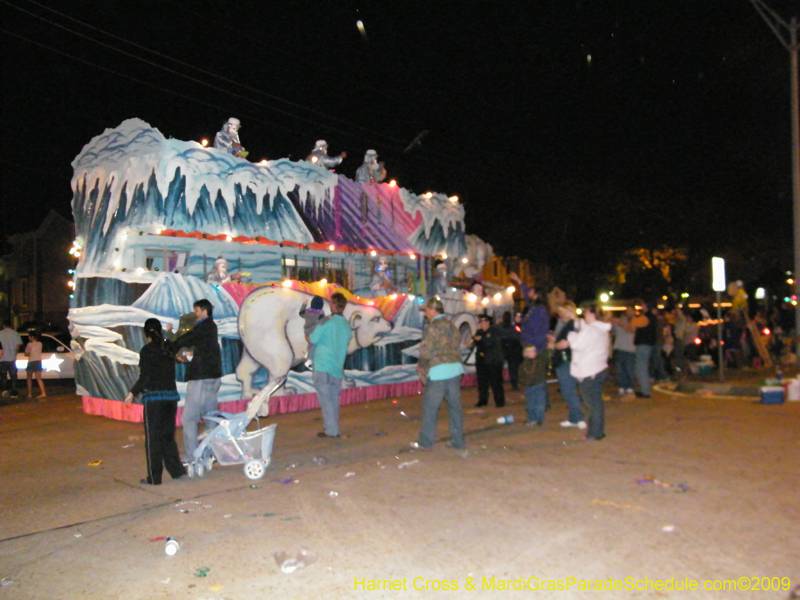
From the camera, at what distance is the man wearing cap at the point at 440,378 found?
807 centimetres

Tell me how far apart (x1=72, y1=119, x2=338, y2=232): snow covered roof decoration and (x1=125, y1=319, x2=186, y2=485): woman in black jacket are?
14.2ft

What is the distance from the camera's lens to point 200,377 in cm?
736

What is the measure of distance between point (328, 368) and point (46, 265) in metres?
33.8

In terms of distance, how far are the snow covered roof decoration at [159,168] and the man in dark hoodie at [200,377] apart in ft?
12.8

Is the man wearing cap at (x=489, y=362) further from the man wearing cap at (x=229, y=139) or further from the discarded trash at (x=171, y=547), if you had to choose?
the discarded trash at (x=171, y=547)

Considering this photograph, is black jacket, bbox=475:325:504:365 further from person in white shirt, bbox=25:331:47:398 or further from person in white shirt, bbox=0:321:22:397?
person in white shirt, bbox=0:321:22:397

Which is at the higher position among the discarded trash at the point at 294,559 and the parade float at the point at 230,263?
the parade float at the point at 230,263

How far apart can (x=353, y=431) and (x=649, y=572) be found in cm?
582

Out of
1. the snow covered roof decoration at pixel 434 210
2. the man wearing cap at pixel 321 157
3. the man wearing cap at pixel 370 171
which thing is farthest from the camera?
the snow covered roof decoration at pixel 434 210

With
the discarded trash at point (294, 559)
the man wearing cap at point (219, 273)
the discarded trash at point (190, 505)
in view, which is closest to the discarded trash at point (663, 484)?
the discarded trash at point (294, 559)

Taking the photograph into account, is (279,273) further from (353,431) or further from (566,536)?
(566,536)

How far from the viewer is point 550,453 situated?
25.6 ft

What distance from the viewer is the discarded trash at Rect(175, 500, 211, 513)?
19.4 feet

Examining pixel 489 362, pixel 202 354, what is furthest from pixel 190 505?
pixel 489 362
